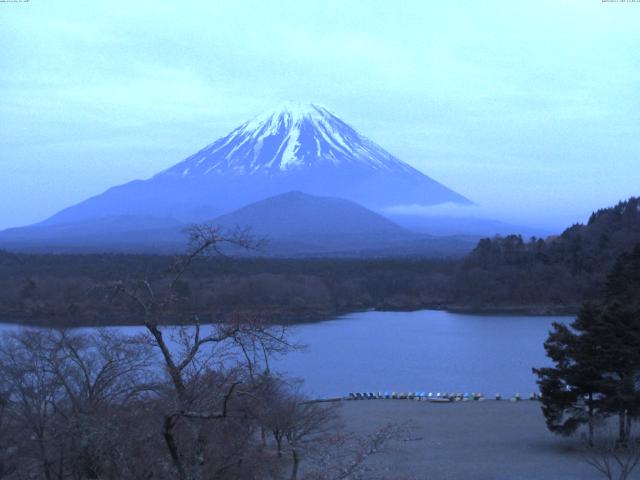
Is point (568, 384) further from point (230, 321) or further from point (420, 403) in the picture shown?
point (230, 321)

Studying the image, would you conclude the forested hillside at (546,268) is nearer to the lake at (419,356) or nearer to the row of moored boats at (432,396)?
the lake at (419,356)

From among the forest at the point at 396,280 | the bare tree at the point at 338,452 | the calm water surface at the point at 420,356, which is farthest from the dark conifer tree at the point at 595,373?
the forest at the point at 396,280

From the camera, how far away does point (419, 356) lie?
23500 mm

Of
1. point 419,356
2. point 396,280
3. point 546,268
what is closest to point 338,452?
point 419,356

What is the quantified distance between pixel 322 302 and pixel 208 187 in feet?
294

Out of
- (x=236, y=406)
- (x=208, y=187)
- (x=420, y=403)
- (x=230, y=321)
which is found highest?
→ (x=208, y=187)

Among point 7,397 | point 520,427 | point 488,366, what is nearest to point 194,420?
point 7,397

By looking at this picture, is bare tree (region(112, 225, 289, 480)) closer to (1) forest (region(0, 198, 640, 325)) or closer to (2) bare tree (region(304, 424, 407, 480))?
(2) bare tree (region(304, 424, 407, 480))

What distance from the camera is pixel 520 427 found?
13.9 meters

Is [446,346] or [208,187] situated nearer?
[446,346]

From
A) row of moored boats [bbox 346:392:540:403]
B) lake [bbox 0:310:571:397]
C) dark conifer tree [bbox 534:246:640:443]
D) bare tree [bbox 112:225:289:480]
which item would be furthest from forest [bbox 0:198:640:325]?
bare tree [bbox 112:225:289:480]

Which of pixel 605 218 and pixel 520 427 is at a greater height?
pixel 605 218

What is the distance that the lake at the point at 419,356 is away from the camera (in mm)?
19172

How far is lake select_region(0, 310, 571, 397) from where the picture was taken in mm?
19172
